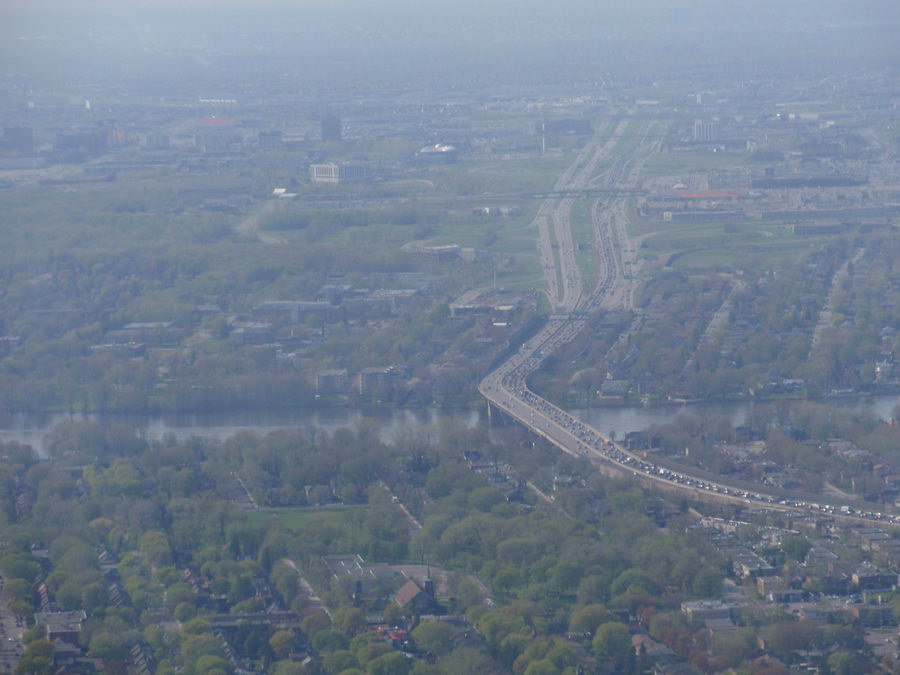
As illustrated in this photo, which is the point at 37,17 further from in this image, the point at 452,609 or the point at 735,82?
the point at 452,609

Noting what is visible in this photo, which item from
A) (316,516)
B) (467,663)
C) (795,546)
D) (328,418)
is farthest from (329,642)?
(328,418)

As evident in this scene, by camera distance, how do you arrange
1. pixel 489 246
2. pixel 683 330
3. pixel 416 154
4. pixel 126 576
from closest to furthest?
pixel 126 576 → pixel 683 330 → pixel 489 246 → pixel 416 154

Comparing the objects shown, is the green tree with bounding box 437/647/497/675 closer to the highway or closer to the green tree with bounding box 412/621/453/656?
the green tree with bounding box 412/621/453/656

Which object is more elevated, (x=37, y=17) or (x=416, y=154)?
(x=37, y=17)

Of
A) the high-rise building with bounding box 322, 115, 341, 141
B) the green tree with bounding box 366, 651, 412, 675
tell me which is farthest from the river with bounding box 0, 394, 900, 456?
the high-rise building with bounding box 322, 115, 341, 141

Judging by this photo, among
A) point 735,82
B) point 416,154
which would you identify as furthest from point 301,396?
point 735,82

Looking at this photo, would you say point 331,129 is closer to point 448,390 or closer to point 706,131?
point 706,131

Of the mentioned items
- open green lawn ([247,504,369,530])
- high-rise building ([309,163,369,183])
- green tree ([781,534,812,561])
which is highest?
green tree ([781,534,812,561])
